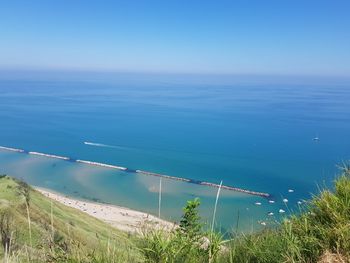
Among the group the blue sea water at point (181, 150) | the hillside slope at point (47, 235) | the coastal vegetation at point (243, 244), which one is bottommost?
the blue sea water at point (181, 150)

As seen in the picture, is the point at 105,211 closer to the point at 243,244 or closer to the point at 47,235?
the point at 47,235

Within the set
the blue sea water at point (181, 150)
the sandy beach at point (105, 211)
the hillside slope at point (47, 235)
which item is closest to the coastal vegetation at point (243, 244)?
the hillside slope at point (47, 235)

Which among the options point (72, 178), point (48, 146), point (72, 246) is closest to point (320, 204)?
point (72, 246)

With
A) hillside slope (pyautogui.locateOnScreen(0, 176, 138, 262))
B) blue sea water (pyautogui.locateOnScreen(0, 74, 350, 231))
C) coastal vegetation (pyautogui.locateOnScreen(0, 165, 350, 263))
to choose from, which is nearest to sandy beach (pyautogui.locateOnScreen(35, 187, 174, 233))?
blue sea water (pyautogui.locateOnScreen(0, 74, 350, 231))

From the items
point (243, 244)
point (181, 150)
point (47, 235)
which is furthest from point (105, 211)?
point (243, 244)

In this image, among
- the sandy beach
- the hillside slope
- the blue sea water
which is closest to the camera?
the hillside slope

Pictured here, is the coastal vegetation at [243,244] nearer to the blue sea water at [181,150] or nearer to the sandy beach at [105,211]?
the blue sea water at [181,150]

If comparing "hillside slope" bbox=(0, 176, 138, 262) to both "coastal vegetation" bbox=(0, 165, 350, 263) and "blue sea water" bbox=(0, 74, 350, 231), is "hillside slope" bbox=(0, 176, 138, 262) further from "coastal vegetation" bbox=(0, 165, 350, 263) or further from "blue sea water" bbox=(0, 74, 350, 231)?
"blue sea water" bbox=(0, 74, 350, 231)

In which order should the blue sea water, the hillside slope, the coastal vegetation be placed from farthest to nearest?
the blue sea water < the hillside slope < the coastal vegetation

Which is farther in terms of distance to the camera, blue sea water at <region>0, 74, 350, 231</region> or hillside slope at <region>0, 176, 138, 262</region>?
blue sea water at <region>0, 74, 350, 231</region>

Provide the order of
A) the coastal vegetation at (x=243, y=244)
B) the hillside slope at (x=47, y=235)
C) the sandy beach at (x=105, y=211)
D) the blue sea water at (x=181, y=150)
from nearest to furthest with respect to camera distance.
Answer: the coastal vegetation at (x=243, y=244), the hillside slope at (x=47, y=235), the sandy beach at (x=105, y=211), the blue sea water at (x=181, y=150)
